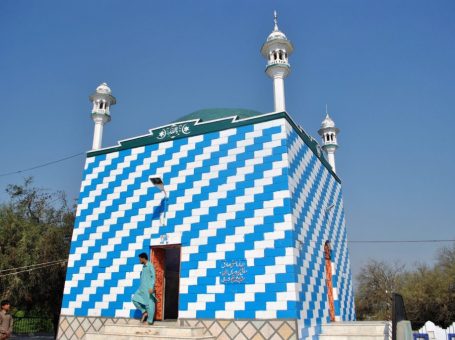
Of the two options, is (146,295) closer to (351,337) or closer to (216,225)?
(216,225)

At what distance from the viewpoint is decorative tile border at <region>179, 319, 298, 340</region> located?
26.5 feet

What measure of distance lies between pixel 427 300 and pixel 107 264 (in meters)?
20.6

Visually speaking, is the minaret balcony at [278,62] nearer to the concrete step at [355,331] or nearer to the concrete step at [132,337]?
the concrete step at [355,331]

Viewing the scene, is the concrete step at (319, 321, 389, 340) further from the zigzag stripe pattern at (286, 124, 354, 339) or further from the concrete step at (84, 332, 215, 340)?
the concrete step at (84, 332, 215, 340)

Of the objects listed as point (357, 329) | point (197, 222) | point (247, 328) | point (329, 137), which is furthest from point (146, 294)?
point (329, 137)

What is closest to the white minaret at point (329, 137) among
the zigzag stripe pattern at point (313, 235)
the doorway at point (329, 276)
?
the zigzag stripe pattern at point (313, 235)

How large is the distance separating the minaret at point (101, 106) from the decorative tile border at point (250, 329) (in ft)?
23.4

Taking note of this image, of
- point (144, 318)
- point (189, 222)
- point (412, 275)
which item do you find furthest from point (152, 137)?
point (412, 275)

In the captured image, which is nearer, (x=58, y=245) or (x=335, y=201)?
(x=335, y=201)

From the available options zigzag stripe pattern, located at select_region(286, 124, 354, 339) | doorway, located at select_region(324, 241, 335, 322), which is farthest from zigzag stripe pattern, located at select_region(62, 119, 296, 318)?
doorway, located at select_region(324, 241, 335, 322)

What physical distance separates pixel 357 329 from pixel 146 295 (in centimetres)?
484

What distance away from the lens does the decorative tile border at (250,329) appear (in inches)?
318

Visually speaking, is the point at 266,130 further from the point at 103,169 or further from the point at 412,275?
the point at 412,275

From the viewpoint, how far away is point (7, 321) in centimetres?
845
